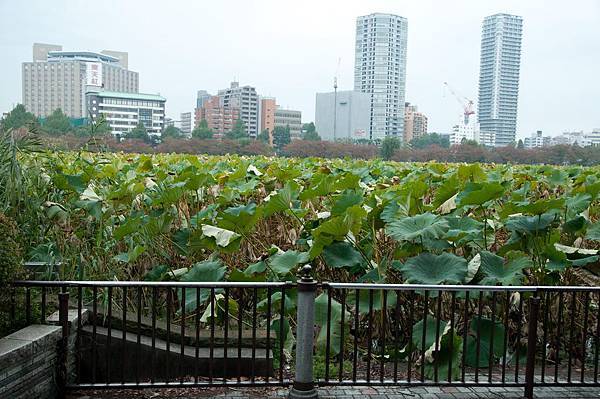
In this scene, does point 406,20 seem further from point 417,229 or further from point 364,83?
point 417,229

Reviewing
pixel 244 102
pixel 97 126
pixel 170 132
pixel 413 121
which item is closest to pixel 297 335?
pixel 97 126

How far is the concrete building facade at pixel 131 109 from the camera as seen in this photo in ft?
101

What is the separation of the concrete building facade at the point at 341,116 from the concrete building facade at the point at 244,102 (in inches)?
419

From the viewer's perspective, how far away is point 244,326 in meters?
6.05

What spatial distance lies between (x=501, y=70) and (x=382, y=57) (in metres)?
13.7

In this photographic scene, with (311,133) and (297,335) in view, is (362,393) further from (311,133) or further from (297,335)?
(311,133)

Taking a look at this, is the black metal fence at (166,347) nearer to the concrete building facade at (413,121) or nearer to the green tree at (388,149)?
the green tree at (388,149)

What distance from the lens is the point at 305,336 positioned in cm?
434

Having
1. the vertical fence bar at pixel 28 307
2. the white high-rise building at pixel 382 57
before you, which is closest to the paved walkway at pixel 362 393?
the vertical fence bar at pixel 28 307

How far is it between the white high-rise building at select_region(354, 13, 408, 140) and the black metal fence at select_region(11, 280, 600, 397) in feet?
209

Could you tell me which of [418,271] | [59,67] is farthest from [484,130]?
[418,271]

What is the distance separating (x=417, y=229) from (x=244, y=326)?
2.02m

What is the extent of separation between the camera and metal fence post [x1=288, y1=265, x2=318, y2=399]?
4285 millimetres

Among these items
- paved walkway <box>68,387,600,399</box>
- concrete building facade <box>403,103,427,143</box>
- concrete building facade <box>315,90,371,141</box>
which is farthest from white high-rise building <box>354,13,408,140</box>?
paved walkway <box>68,387,600,399</box>
